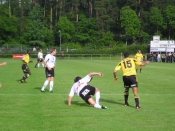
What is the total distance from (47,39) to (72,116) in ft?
280

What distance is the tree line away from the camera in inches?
3659

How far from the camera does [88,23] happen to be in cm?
9825

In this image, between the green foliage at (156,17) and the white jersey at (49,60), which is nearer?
the white jersey at (49,60)

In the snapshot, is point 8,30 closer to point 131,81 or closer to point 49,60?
point 49,60

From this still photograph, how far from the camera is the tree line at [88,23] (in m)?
92.9

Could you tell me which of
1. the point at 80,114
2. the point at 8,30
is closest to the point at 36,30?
the point at 8,30

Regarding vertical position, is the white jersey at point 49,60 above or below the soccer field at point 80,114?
above

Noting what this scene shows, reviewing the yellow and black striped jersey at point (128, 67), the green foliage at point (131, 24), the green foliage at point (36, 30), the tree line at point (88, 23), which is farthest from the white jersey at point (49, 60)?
the green foliage at point (131, 24)

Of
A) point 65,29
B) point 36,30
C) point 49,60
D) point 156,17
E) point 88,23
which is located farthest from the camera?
point 88,23

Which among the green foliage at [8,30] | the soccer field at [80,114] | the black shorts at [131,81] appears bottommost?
the soccer field at [80,114]

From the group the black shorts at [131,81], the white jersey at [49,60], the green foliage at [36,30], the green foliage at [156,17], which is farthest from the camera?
the green foliage at [156,17]

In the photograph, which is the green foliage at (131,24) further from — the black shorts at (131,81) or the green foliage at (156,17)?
the black shorts at (131,81)

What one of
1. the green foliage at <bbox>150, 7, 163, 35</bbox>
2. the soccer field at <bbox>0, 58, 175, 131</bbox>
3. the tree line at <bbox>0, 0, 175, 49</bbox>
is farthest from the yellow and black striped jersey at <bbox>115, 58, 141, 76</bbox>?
the green foliage at <bbox>150, 7, 163, 35</bbox>

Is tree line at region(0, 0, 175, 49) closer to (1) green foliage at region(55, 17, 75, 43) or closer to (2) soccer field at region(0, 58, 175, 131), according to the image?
(1) green foliage at region(55, 17, 75, 43)
